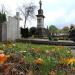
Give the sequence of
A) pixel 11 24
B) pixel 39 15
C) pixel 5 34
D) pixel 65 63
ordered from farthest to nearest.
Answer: pixel 39 15 < pixel 11 24 < pixel 5 34 < pixel 65 63

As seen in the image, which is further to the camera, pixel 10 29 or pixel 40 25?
pixel 40 25

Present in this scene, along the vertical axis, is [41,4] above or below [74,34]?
above

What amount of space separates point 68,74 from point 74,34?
2661 cm

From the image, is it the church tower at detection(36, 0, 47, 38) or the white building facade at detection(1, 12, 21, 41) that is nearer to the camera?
the white building facade at detection(1, 12, 21, 41)

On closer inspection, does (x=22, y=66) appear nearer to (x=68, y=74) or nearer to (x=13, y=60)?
(x=13, y=60)

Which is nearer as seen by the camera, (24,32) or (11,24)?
(11,24)

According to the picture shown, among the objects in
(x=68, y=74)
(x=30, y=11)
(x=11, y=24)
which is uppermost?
(x=30, y=11)

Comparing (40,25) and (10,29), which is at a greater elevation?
(40,25)

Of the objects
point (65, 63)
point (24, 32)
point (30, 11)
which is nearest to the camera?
point (65, 63)

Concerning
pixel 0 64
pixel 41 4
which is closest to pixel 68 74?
pixel 0 64

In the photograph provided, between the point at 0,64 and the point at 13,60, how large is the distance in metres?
0.51

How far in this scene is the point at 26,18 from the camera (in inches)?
2453

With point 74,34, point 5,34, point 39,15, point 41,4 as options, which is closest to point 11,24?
point 5,34

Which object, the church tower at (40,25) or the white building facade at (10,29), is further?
the church tower at (40,25)
